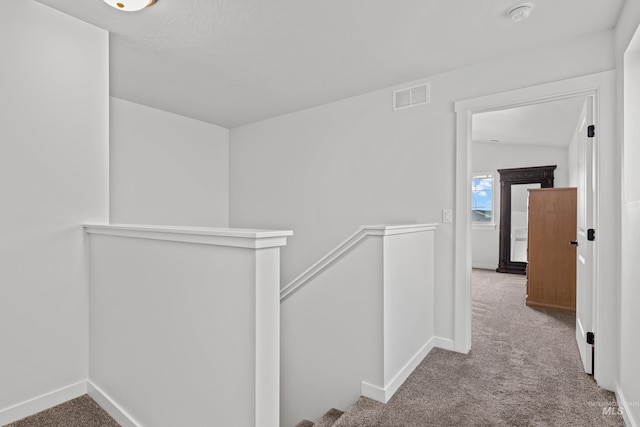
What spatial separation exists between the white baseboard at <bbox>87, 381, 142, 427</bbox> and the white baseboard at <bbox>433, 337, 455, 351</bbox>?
2.33m

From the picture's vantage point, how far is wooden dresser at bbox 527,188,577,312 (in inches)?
162

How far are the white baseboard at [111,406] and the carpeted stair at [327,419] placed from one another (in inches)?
41.1

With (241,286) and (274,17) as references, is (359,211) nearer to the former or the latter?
(274,17)

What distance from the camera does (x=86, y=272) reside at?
2270 mm

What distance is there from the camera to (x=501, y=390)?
7.22 feet

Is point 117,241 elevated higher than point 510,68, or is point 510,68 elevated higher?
point 510,68

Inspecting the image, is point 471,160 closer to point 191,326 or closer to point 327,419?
point 327,419

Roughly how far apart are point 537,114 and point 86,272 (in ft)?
18.0

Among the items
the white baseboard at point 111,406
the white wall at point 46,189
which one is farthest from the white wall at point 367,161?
the white baseboard at point 111,406

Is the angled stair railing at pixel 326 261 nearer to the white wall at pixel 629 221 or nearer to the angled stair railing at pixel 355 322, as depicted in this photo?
the angled stair railing at pixel 355 322

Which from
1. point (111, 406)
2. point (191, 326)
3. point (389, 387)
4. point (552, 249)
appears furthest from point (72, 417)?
point (552, 249)

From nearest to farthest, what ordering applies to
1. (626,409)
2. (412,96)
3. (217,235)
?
1. (217,235)
2. (626,409)
3. (412,96)

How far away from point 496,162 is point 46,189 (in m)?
7.60

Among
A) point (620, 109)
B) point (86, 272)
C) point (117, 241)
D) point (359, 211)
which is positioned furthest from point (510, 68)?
point (86, 272)
